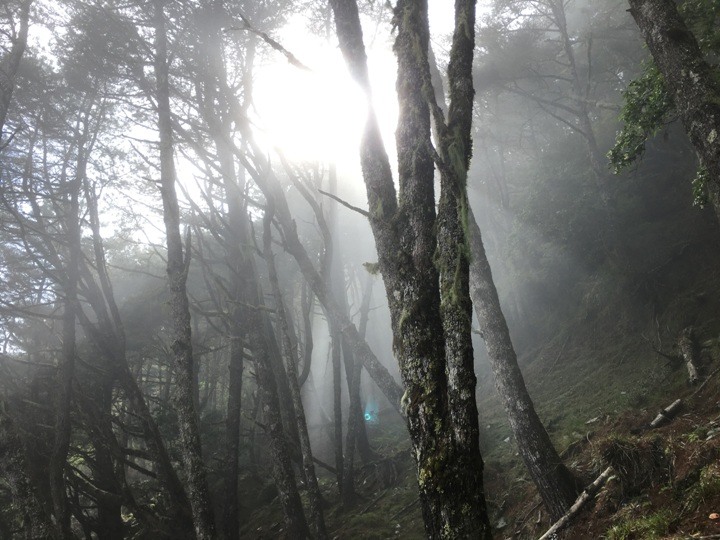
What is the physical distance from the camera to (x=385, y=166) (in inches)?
137

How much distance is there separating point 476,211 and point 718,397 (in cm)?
2141

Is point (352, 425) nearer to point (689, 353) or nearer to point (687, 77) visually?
point (689, 353)

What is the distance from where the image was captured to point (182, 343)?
715cm

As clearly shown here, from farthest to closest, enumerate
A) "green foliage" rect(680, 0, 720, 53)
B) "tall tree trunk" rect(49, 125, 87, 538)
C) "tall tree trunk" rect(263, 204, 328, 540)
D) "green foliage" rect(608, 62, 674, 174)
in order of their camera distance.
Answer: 1. "tall tree trunk" rect(49, 125, 87, 538)
2. "tall tree trunk" rect(263, 204, 328, 540)
3. "green foliage" rect(608, 62, 674, 174)
4. "green foliage" rect(680, 0, 720, 53)

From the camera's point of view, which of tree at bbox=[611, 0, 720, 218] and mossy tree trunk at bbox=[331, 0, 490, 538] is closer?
mossy tree trunk at bbox=[331, 0, 490, 538]

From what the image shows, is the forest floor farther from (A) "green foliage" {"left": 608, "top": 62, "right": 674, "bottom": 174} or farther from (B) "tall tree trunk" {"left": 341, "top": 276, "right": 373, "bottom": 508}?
(A) "green foliage" {"left": 608, "top": 62, "right": 674, "bottom": 174}

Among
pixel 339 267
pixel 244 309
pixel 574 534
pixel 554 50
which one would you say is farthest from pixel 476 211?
pixel 574 534

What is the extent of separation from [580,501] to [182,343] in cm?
613

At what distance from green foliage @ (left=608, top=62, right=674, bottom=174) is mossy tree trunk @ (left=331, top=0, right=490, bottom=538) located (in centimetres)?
497

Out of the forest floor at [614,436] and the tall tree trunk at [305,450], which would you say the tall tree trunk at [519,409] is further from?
the tall tree trunk at [305,450]

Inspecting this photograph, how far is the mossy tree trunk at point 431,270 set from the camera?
2.35 meters

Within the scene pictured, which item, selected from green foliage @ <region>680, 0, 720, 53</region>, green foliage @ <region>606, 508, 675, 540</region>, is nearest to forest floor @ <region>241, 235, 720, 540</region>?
green foliage @ <region>606, 508, 675, 540</region>

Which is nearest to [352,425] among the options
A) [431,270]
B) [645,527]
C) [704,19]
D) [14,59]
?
[645,527]

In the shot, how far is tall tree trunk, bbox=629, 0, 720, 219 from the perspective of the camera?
4531 millimetres
